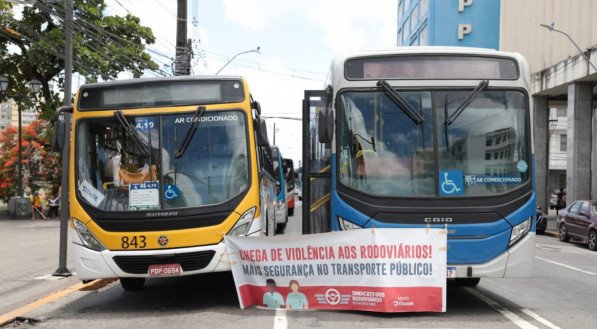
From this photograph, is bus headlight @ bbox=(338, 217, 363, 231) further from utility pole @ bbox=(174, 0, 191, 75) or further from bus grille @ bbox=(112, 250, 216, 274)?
utility pole @ bbox=(174, 0, 191, 75)

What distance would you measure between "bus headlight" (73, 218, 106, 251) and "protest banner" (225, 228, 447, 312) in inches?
63.3

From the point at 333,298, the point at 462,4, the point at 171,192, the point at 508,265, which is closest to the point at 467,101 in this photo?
the point at 508,265

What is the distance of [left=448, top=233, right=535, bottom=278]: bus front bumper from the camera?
784 cm

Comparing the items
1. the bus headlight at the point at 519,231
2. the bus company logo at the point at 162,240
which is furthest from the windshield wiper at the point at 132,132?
the bus headlight at the point at 519,231

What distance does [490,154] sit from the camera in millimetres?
8086

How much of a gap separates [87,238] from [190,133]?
1831 millimetres

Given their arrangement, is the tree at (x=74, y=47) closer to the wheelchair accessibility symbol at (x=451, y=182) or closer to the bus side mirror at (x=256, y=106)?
the bus side mirror at (x=256, y=106)

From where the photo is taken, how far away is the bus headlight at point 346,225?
8062 millimetres

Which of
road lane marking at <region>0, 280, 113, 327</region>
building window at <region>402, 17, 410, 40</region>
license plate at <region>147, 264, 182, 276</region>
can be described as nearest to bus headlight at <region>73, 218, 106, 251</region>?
license plate at <region>147, 264, 182, 276</region>

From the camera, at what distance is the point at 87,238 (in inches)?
332

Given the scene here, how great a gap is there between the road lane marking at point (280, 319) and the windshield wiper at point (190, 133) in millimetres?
2306

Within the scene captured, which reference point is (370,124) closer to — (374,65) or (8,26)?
(374,65)

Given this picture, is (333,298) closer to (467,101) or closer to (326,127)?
(326,127)

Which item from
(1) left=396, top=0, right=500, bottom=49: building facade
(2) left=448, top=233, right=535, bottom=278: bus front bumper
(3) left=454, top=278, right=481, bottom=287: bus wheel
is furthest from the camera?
(1) left=396, top=0, right=500, bottom=49: building facade
